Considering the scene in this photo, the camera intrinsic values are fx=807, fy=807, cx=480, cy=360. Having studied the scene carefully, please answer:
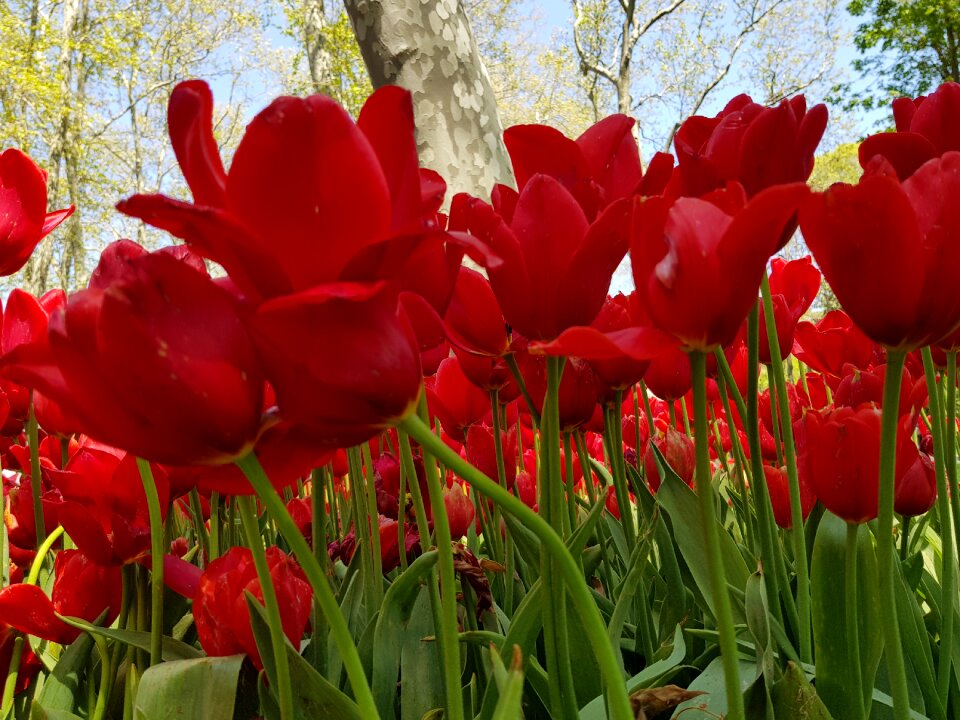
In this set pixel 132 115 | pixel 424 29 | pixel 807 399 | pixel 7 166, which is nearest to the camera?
pixel 7 166

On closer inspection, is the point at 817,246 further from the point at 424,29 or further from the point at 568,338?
the point at 424,29

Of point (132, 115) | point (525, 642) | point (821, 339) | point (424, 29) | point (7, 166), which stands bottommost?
point (525, 642)

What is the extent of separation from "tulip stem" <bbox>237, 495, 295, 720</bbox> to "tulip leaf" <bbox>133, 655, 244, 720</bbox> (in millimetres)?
62

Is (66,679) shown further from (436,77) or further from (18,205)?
(436,77)

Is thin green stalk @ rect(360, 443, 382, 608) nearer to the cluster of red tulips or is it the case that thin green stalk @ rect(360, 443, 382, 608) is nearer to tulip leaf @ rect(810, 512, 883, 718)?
the cluster of red tulips

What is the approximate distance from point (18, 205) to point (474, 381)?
492 mm

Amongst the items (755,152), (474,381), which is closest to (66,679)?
(474,381)

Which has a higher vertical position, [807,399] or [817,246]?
[817,246]

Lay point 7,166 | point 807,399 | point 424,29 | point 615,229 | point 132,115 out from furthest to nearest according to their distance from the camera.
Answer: point 132,115, point 424,29, point 807,399, point 7,166, point 615,229

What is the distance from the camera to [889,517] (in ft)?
1.22

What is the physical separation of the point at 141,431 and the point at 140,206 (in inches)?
3.3

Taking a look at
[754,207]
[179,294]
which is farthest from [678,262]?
[179,294]

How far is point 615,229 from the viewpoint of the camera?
44 cm

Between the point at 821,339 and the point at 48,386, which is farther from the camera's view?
the point at 821,339
